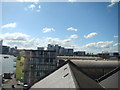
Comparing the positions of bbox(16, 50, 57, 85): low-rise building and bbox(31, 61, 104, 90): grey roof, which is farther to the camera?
bbox(16, 50, 57, 85): low-rise building

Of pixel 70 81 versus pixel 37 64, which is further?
pixel 37 64

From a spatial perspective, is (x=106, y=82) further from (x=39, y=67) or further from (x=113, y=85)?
(x=39, y=67)

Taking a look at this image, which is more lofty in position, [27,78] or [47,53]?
[47,53]

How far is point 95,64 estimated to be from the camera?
4106 cm

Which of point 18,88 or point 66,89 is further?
point 18,88

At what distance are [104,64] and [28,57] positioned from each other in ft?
71.5

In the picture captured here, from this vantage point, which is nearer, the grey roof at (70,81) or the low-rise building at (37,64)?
the grey roof at (70,81)

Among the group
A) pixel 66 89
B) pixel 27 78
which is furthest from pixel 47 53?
pixel 66 89

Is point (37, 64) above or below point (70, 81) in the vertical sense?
below

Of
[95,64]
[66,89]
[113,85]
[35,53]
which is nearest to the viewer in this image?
[66,89]

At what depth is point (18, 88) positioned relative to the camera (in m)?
45.2

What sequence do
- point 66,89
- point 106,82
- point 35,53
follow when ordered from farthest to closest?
1. point 35,53
2. point 106,82
3. point 66,89

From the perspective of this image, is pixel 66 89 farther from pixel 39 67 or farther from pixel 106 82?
pixel 39 67

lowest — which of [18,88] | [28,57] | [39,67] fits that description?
[18,88]
